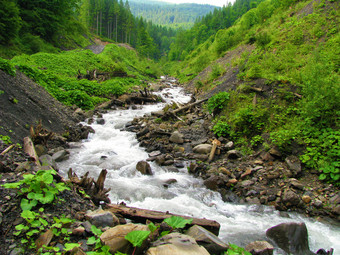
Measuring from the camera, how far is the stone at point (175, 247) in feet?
9.50

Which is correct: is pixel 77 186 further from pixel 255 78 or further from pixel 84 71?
pixel 84 71

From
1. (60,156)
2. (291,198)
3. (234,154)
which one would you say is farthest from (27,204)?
(234,154)

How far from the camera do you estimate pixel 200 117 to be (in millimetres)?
13297

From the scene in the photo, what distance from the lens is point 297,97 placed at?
8938 mm

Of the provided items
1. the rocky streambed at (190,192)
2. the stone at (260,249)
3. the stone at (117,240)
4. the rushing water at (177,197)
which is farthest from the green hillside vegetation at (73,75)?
the stone at (260,249)

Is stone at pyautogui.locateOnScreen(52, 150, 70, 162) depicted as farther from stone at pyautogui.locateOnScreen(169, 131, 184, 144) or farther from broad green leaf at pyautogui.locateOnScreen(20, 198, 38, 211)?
broad green leaf at pyautogui.locateOnScreen(20, 198, 38, 211)

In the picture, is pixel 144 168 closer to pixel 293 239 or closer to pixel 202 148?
pixel 202 148

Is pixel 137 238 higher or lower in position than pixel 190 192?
higher

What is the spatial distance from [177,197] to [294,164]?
13.6 feet

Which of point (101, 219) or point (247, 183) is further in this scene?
point (247, 183)

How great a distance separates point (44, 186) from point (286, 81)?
10343 millimetres

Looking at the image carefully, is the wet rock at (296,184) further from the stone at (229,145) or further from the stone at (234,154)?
the stone at (229,145)

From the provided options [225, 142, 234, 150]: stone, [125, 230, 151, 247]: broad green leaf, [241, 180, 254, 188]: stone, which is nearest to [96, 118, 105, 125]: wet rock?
[225, 142, 234, 150]: stone

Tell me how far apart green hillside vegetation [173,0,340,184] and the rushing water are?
6.99 ft
